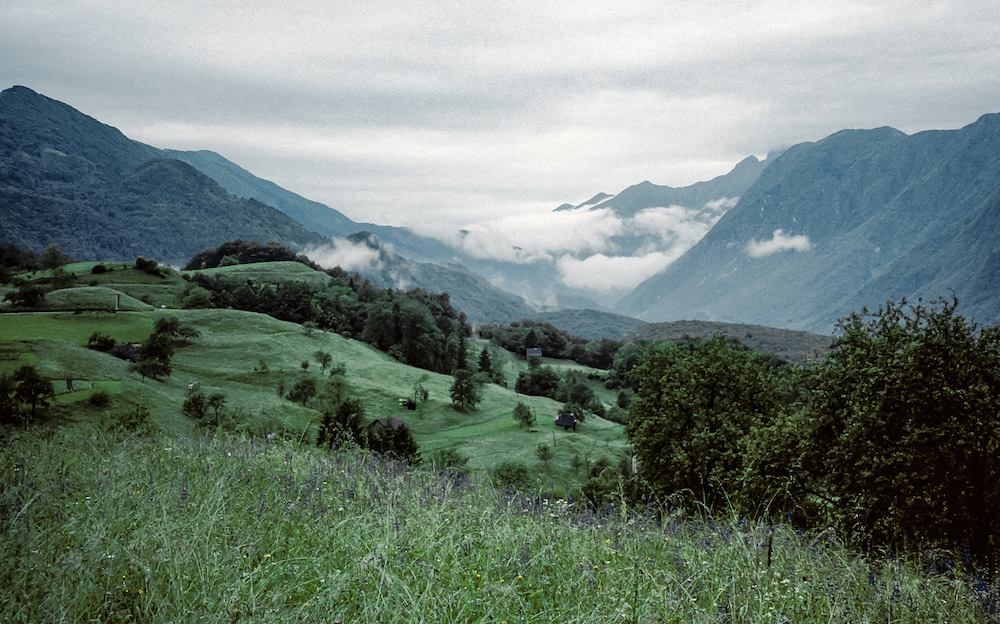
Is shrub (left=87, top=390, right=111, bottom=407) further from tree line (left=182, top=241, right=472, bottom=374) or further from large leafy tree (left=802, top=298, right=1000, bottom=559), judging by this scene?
tree line (left=182, top=241, right=472, bottom=374)

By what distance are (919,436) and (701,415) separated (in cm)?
1223

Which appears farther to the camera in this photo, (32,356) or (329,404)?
(329,404)

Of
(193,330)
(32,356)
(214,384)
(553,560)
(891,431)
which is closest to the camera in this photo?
(553,560)

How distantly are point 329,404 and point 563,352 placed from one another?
8878 centimetres

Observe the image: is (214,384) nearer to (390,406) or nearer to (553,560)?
(390,406)

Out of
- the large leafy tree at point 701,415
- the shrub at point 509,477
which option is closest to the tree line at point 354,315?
the shrub at point 509,477

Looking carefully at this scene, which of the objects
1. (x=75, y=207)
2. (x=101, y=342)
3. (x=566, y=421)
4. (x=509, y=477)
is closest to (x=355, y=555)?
(x=101, y=342)


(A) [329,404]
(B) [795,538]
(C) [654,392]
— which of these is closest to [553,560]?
(B) [795,538]

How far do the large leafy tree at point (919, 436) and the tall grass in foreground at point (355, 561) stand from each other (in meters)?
6.55

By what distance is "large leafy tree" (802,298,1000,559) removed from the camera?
10.8 meters

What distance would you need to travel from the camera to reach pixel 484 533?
4.35 meters

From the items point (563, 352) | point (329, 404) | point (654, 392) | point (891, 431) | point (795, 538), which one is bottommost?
point (563, 352)

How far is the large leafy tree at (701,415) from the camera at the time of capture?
71.8 ft

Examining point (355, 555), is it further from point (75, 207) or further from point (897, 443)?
point (75, 207)
